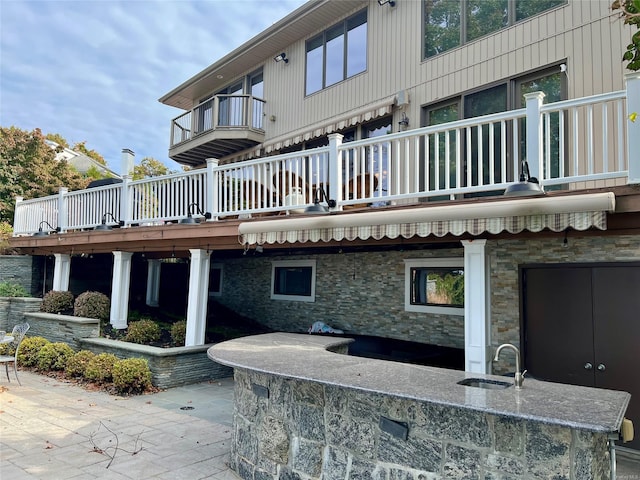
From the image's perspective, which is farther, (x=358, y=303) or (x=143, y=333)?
(x=358, y=303)

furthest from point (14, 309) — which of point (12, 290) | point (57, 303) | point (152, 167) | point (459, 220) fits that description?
point (152, 167)

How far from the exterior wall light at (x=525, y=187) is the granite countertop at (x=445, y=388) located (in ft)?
8.34

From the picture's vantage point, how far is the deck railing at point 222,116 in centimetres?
1452

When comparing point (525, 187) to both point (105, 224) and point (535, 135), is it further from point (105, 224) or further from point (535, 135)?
point (105, 224)

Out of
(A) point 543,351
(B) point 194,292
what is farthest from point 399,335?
(B) point 194,292

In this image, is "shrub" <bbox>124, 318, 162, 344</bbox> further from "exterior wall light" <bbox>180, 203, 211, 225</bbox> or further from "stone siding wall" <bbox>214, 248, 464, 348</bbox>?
"stone siding wall" <bbox>214, 248, 464, 348</bbox>

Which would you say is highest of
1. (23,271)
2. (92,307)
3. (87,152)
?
(87,152)

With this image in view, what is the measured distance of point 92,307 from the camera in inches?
458

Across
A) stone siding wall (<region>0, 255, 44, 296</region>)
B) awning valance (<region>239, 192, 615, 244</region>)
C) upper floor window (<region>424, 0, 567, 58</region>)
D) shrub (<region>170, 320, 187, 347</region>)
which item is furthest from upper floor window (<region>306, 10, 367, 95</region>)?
stone siding wall (<region>0, 255, 44, 296</region>)

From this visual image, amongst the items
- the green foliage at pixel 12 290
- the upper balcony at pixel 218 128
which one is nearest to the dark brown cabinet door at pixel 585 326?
the upper balcony at pixel 218 128

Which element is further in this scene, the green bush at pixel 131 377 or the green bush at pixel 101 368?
the green bush at pixel 101 368

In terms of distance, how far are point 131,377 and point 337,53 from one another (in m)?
9.52

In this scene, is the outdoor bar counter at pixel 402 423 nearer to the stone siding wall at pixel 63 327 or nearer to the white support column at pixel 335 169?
the white support column at pixel 335 169

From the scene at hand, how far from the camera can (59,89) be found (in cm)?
3384
